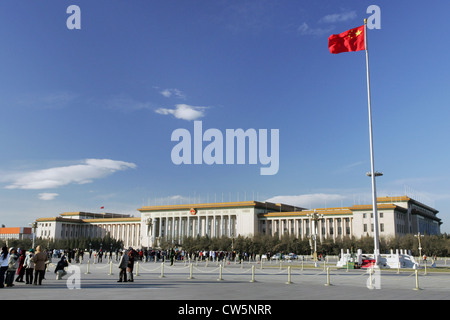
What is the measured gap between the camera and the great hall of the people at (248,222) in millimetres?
85625

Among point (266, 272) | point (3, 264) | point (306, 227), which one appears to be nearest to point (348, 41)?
point (266, 272)

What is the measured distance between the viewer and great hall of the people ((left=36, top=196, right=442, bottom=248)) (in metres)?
85.6

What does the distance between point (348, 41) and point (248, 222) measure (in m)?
76.3

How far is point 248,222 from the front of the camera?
10038 cm

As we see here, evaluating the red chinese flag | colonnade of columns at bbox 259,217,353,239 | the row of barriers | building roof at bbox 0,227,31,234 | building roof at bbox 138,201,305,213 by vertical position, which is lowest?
the row of barriers

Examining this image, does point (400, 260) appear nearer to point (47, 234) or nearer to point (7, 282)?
point (7, 282)

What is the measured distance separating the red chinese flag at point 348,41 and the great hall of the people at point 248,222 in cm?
5381

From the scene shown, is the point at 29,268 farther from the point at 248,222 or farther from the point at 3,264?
the point at 248,222

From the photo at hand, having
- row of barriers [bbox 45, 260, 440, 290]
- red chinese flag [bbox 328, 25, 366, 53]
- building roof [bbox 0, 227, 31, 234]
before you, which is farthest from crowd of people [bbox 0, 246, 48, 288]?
building roof [bbox 0, 227, 31, 234]

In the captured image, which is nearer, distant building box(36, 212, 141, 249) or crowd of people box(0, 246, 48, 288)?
crowd of people box(0, 246, 48, 288)

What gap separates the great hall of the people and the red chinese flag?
53808 millimetres

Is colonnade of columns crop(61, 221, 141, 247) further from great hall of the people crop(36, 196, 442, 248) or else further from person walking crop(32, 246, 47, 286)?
person walking crop(32, 246, 47, 286)
